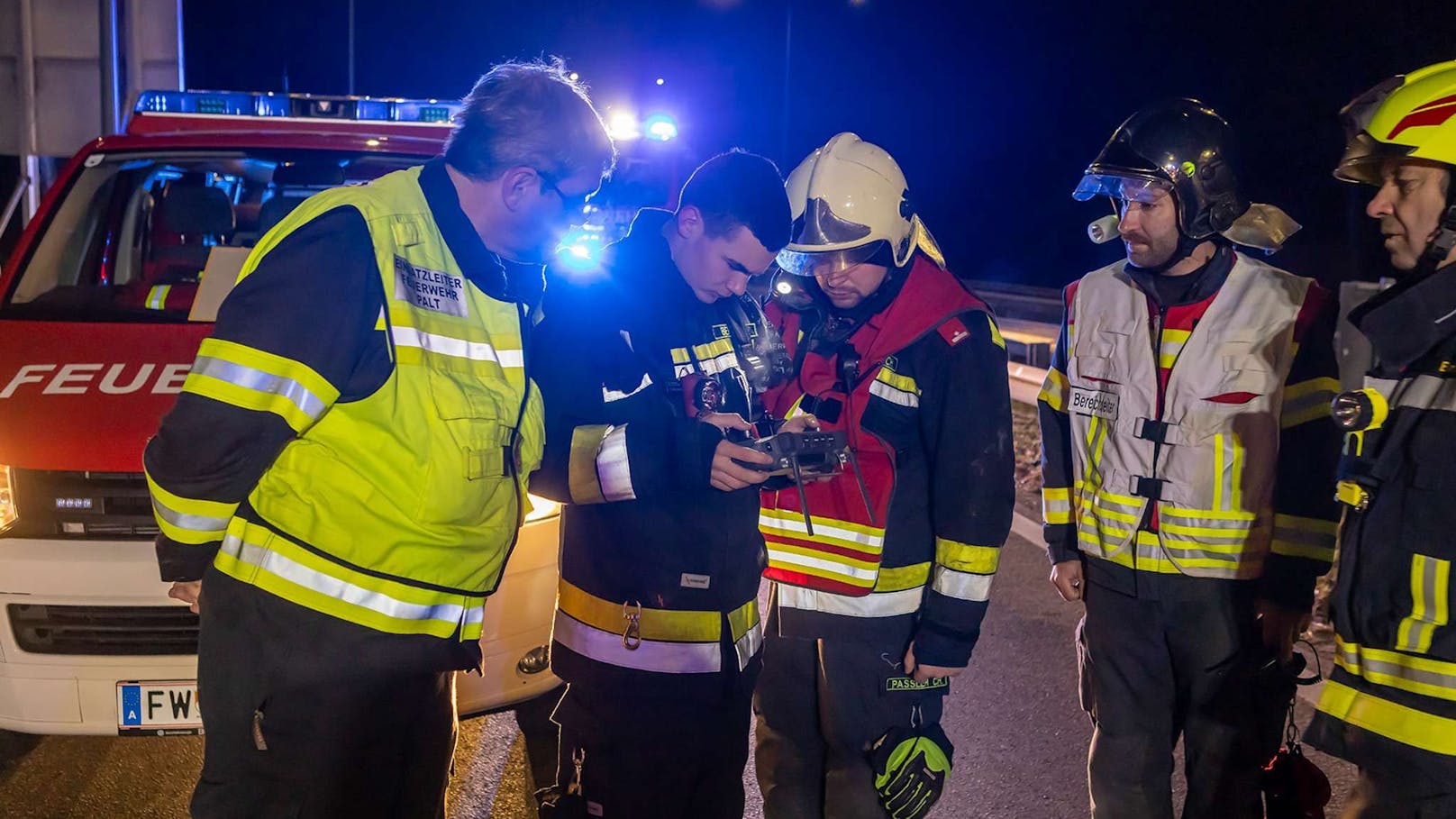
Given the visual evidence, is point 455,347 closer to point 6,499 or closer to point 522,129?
point 522,129

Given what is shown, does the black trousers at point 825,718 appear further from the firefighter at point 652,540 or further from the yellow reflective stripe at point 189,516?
the yellow reflective stripe at point 189,516

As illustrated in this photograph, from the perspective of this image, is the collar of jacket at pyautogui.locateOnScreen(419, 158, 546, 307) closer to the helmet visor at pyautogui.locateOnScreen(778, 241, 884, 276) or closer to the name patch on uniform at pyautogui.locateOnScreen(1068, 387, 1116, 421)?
the helmet visor at pyautogui.locateOnScreen(778, 241, 884, 276)

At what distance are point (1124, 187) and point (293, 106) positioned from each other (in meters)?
4.38

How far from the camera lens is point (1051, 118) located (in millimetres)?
45625

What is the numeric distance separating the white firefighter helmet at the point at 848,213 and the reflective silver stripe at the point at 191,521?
1.61 meters

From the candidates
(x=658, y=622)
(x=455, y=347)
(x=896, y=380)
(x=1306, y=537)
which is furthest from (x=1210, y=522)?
(x=455, y=347)

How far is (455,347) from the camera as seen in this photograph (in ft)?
7.03

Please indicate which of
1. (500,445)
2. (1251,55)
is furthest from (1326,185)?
(500,445)

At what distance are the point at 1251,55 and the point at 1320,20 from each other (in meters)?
3.50

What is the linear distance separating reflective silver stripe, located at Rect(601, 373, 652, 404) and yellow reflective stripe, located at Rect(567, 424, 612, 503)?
0.10 metres

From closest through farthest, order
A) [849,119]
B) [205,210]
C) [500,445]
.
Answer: [500,445] → [205,210] → [849,119]

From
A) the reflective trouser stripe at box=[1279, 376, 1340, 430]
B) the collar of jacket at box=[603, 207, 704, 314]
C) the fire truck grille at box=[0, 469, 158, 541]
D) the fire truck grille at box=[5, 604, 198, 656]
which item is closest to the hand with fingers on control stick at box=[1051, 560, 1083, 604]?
the reflective trouser stripe at box=[1279, 376, 1340, 430]

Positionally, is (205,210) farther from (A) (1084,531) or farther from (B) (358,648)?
(A) (1084,531)

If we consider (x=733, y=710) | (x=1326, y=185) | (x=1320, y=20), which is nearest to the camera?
(x=733, y=710)
